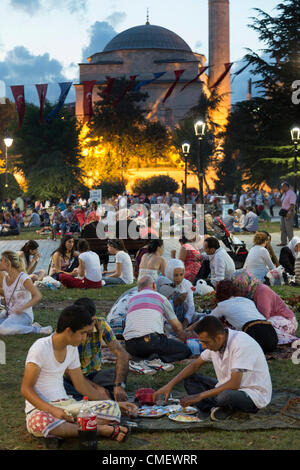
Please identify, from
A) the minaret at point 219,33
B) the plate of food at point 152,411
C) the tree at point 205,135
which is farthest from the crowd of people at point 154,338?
the minaret at point 219,33

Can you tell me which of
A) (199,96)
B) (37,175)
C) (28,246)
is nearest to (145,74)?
(199,96)

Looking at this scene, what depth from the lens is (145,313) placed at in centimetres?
720

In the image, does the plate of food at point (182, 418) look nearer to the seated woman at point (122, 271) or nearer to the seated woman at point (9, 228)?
the seated woman at point (122, 271)

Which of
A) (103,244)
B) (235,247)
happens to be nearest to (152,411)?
(235,247)

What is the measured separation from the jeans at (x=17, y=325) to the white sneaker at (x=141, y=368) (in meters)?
2.17

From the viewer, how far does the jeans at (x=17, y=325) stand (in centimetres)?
873

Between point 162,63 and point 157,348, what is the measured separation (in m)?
69.5

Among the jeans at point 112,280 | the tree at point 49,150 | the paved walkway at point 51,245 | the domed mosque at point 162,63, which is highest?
the domed mosque at point 162,63

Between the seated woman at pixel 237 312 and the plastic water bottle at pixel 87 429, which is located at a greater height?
the seated woman at pixel 237 312

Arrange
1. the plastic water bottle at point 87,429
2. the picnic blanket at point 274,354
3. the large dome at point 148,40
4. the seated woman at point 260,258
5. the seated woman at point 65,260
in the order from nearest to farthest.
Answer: the plastic water bottle at point 87,429, the picnic blanket at point 274,354, the seated woman at point 260,258, the seated woman at point 65,260, the large dome at point 148,40

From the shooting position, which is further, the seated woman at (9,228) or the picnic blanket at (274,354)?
the seated woman at (9,228)

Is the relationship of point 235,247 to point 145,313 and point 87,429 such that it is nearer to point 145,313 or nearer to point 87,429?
point 145,313
